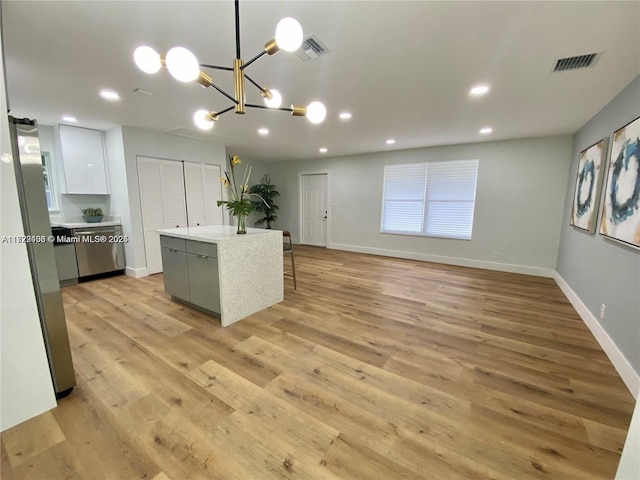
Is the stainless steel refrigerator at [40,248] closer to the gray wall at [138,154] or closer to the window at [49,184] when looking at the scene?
the gray wall at [138,154]

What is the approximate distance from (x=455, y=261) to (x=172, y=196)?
5.65m

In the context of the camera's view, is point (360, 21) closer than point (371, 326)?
Result: Yes

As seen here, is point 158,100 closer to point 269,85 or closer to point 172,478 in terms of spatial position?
point 269,85

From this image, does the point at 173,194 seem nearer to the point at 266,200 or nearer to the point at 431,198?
the point at 266,200

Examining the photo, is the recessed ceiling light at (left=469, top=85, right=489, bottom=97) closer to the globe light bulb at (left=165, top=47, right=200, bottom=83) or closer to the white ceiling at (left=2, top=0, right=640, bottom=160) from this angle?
the white ceiling at (left=2, top=0, right=640, bottom=160)

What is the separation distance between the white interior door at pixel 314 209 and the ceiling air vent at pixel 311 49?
5060 mm

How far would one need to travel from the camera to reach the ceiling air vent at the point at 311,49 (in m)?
1.77

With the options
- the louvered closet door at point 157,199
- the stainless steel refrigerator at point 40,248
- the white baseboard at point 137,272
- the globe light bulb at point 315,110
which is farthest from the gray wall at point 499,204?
the stainless steel refrigerator at point 40,248

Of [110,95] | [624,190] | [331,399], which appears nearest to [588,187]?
[624,190]

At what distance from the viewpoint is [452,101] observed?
9.29 ft

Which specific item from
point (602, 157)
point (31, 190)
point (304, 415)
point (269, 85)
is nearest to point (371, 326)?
point (304, 415)

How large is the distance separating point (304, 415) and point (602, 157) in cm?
391

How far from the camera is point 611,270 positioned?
240 cm

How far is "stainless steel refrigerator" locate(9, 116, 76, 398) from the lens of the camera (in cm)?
154
